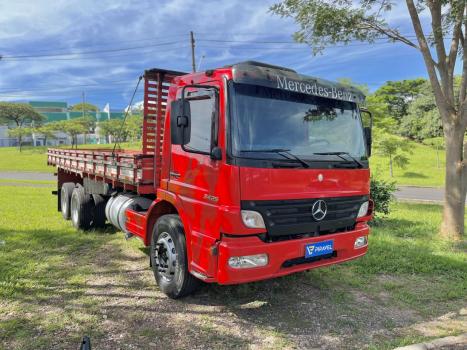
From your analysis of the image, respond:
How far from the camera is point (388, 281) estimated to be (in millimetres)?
5117

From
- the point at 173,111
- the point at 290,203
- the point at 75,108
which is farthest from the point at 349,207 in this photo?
the point at 75,108

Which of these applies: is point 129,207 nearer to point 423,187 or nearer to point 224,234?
point 224,234

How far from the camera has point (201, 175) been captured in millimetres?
3795

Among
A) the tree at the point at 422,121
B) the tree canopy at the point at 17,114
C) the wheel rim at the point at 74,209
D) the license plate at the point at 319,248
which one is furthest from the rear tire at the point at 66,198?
the tree canopy at the point at 17,114

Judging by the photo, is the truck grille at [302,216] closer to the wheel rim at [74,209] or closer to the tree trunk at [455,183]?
the tree trunk at [455,183]

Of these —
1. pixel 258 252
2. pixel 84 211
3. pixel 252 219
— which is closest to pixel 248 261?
pixel 258 252

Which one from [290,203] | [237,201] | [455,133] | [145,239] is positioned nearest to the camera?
[237,201]

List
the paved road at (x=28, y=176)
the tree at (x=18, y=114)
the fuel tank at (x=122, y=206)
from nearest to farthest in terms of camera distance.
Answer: the fuel tank at (x=122, y=206) < the paved road at (x=28, y=176) < the tree at (x=18, y=114)

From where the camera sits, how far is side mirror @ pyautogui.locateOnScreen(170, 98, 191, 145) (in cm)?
370

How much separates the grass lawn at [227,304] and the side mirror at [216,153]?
5.47 feet

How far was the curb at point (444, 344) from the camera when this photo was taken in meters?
3.32

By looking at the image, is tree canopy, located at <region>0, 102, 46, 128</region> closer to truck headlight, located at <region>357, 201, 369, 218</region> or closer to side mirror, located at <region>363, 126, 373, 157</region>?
side mirror, located at <region>363, 126, 373, 157</region>

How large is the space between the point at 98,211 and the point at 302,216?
507 centimetres

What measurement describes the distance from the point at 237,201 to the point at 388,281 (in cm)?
293
